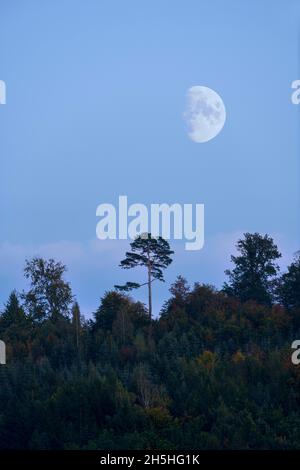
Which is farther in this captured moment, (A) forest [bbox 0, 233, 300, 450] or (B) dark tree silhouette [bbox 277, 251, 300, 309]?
(B) dark tree silhouette [bbox 277, 251, 300, 309]

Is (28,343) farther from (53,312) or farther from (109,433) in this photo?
(109,433)

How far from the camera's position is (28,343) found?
206 ft

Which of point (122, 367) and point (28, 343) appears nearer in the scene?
point (122, 367)

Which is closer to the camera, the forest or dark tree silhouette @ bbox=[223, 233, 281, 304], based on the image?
the forest

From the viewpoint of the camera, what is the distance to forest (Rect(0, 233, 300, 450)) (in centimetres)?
4769

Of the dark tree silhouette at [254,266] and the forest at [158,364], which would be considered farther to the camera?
the dark tree silhouette at [254,266]

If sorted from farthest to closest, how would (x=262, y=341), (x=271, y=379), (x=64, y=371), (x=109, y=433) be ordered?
(x=262, y=341) → (x=64, y=371) → (x=271, y=379) → (x=109, y=433)

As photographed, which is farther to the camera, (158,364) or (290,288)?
(290,288)

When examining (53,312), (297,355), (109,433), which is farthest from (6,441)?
(53,312)

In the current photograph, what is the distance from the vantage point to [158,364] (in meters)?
55.7

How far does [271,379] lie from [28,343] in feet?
54.9

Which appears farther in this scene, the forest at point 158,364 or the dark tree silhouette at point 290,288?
the dark tree silhouette at point 290,288

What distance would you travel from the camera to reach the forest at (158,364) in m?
47.7
